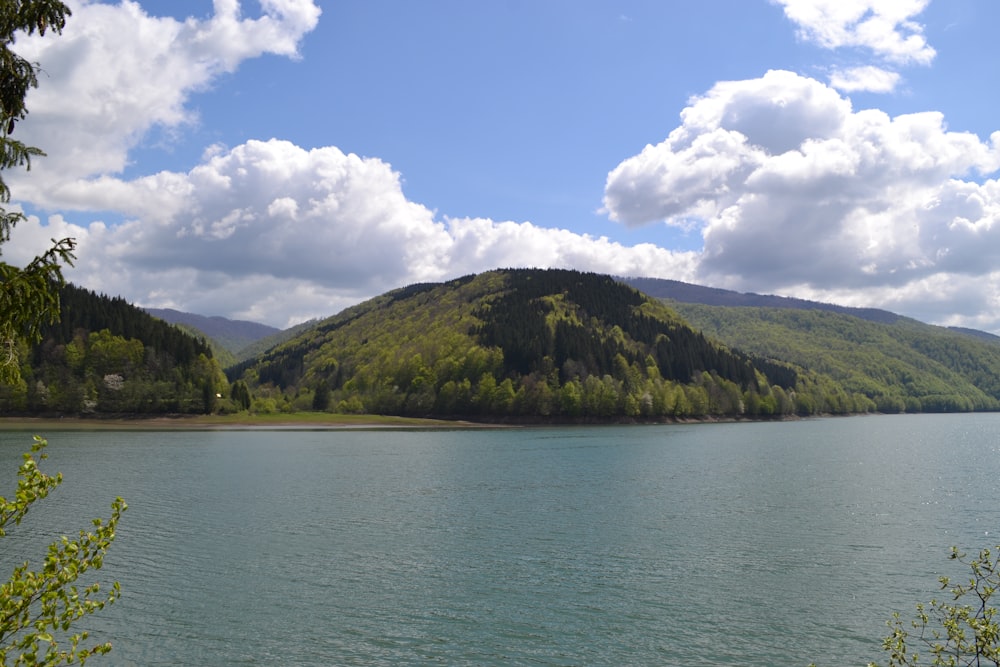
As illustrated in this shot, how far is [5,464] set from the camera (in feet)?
293

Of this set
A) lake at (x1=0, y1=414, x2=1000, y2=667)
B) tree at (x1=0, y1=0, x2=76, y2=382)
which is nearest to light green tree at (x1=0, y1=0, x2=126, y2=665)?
tree at (x1=0, y1=0, x2=76, y2=382)

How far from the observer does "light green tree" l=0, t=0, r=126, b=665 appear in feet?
30.3

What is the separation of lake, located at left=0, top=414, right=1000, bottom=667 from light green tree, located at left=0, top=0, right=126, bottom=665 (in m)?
17.3

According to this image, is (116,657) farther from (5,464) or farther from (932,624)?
(5,464)

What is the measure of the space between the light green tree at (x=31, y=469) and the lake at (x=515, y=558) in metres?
17.3

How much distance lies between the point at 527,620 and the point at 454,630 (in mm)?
3447

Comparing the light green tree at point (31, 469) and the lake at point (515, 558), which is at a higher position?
the light green tree at point (31, 469)

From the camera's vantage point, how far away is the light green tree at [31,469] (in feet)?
30.3

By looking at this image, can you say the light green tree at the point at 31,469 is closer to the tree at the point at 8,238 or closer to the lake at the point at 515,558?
the tree at the point at 8,238

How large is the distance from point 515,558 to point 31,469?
3651 centimetres

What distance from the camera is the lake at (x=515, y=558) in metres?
29.4

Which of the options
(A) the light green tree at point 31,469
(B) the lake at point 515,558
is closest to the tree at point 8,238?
(A) the light green tree at point 31,469

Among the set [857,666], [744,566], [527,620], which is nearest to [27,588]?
[527,620]

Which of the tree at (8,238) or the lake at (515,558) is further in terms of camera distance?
the lake at (515,558)
